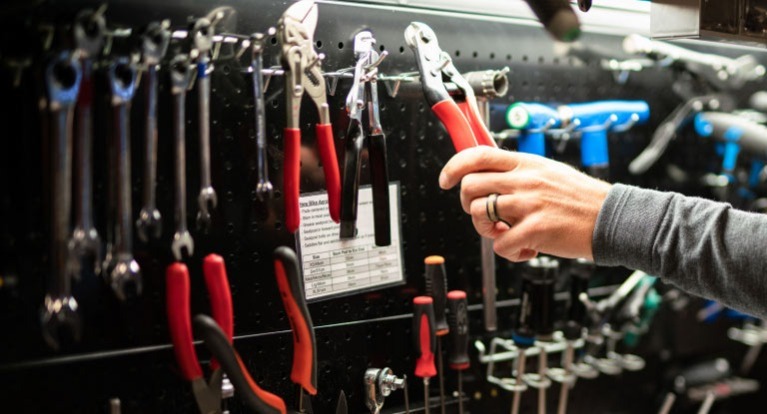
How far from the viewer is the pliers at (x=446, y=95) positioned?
1.00 m

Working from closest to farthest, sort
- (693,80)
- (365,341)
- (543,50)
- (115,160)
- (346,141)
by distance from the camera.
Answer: (115,160) < (346,141) < (365,341) < (543,50) < (693,80)

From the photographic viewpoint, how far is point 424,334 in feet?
3.77

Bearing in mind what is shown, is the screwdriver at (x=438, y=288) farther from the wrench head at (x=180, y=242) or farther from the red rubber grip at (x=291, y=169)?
the wrench head at (x=180, y=242)

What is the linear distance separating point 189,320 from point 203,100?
27 centimetres

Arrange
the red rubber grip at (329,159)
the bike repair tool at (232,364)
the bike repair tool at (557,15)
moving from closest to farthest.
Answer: the bike repair tool at (232,364)
the red rubber grip at (329,159)
the bike repair tool at (557,15)

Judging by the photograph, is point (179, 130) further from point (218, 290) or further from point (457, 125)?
point (457, 125)

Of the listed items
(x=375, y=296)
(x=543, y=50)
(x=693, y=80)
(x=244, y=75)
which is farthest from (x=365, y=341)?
(x=693, y=80)

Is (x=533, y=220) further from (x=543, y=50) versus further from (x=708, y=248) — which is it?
(x=543, y=50)

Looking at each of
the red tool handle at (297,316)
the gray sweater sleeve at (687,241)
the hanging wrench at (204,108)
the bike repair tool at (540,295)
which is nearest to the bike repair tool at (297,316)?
the red tool handle at (297,316)

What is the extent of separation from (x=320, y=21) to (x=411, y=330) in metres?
0.52

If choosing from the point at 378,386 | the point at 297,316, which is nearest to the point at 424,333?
the point at 378,386

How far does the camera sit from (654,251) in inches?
37.4

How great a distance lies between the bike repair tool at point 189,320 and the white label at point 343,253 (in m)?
0.21

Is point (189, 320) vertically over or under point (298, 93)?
under
